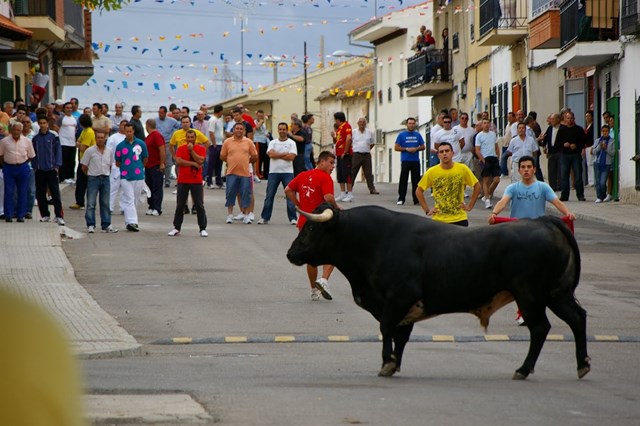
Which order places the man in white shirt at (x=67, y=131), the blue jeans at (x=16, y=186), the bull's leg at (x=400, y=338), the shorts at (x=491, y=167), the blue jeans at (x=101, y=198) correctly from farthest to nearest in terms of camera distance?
the man in white shirt at (x=67, y=131) < the shorts at (x=491, y=167) < the blue jeans at (x=16, y=186) < the blue jeans at (x=101, y=198) < the bull's leg at (x=400, y=338)

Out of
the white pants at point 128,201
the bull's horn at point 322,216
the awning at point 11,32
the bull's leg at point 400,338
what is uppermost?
the awning at point 11,32

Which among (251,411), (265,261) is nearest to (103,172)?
(265,261)

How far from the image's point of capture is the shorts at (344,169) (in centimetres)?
3212

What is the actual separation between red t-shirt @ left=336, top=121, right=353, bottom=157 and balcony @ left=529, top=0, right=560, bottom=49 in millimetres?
7671

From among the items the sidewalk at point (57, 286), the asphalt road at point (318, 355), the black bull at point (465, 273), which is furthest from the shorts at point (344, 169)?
the black bull at point (465, 273)

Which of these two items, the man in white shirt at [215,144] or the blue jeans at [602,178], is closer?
the blue jeans at [602,178]

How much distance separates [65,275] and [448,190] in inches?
202

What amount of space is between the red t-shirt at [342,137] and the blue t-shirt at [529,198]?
20.0 meters

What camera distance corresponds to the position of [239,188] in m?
25.5

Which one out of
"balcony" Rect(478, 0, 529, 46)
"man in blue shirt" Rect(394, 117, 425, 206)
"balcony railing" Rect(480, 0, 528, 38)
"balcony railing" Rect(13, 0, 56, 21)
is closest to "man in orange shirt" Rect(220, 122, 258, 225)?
"man in blue shirt" Rect(394, 117, 425, 206)

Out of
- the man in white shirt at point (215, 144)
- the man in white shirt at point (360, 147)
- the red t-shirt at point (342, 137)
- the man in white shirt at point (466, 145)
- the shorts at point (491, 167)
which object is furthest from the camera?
the man in white shirt at point (215, 144)

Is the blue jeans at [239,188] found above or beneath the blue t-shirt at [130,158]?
beneath

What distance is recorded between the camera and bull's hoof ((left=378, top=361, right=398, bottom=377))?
9422 millimetres

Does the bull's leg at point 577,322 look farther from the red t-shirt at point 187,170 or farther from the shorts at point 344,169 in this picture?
the shorts at point 344,169
